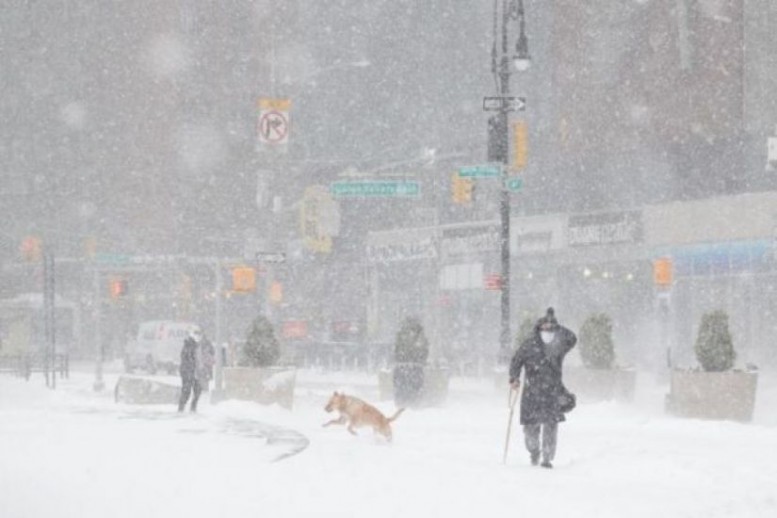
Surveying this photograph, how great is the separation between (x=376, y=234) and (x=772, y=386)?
84.9 ft

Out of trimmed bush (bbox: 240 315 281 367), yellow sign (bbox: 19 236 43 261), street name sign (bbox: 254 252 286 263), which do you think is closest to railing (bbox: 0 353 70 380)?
yellow sign (bbox: 19 236 43 261)

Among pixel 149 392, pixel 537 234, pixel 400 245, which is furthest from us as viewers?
pixel 400 245

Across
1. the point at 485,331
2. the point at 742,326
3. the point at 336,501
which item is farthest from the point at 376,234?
the point at 336,501

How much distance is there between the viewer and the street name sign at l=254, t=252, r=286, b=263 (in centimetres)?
2502

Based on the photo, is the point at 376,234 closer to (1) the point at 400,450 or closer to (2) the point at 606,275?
(2) the point at 606,275

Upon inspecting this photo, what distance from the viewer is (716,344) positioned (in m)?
19.6

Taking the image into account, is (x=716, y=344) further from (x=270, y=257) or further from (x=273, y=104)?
(x=273, y=104)

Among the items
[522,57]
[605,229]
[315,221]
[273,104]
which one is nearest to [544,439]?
[522,57]

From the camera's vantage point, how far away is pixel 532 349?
13.6 meters

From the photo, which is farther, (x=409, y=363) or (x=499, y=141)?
(x=499, y=141)

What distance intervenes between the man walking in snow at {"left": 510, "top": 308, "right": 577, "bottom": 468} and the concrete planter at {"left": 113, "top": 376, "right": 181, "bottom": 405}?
43.0ft

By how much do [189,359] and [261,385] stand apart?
139cm

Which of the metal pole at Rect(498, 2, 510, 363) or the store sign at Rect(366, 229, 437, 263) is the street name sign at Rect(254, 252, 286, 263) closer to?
the metal pole at Rect(498, 2, 510, 363)

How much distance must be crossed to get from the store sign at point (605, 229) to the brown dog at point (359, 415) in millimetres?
23746
